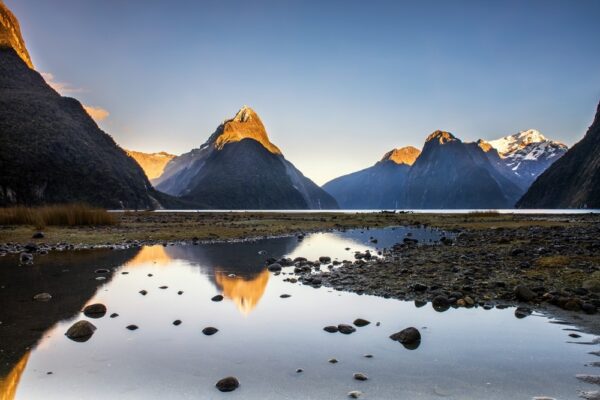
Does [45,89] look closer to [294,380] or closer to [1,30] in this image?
[1,30]

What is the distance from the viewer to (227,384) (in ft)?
23.6

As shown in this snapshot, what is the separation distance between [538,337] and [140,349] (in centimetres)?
940

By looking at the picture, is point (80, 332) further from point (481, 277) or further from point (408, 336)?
point (481, 277)

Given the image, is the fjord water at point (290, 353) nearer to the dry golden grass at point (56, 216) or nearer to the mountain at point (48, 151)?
the dry golden grass at point (56, 216)

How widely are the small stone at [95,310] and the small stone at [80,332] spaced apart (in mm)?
1847

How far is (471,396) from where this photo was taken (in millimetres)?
6848

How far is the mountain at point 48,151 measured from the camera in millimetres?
123825

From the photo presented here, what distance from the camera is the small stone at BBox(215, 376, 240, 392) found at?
7148 millimetres

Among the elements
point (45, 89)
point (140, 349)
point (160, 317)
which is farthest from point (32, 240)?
point (45, 89)

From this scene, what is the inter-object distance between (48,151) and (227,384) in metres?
155

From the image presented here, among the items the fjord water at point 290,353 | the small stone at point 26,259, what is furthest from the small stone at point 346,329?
the small stone at point 26,259

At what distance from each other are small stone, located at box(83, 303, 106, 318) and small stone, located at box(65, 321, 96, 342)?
1.85 metres

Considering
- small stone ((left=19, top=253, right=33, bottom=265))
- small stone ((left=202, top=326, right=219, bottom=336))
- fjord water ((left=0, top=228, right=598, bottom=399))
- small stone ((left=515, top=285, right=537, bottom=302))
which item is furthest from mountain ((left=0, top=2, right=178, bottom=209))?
small stone ((left=515, top=285, right=537, bottom=302))

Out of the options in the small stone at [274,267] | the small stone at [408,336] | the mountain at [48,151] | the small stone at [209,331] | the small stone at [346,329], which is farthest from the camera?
the mountain at [48,151]
